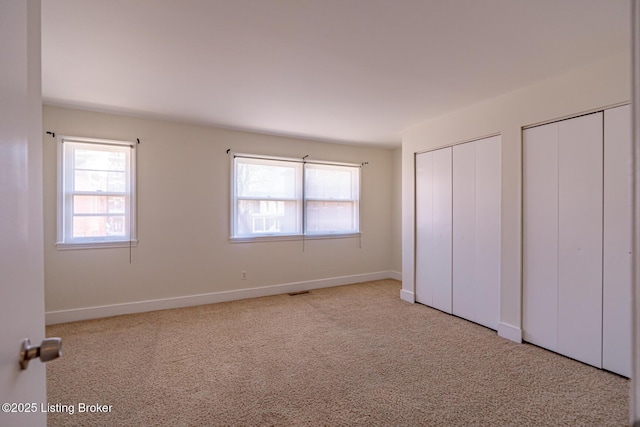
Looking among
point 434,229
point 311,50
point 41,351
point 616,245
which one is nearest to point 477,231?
point 434,229

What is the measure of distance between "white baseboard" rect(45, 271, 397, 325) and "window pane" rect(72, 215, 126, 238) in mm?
873

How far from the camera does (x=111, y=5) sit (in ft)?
5.99

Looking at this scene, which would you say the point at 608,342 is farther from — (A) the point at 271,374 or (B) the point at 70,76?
(B) the point at 70,76

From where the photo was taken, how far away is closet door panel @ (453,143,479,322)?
354 cm

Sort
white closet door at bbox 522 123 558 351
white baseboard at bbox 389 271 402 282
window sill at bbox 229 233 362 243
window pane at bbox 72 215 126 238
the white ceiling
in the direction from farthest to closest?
1. white baseboard at bbox 389 271 402 282
2. window sill at bbox 229 233 362 243
3. window pane at bbox 72 215 126 238
4. white closet door at bbox 522 123 558 351
5. the white ceiling

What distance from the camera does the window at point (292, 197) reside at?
451 cm

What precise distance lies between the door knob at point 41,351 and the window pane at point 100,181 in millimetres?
3578

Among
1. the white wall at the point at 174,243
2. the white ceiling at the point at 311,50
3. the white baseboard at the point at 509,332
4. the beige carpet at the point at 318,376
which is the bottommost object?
the beige carpet at the point at 318,376

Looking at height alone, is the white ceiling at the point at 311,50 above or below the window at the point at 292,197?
above

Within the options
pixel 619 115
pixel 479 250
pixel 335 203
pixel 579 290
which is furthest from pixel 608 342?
pixel 335 203

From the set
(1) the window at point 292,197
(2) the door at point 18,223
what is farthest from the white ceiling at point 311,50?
(2) the door at point 18,223

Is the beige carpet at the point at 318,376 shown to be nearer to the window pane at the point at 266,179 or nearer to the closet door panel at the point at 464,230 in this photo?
the closet door panel at the point at 464,230

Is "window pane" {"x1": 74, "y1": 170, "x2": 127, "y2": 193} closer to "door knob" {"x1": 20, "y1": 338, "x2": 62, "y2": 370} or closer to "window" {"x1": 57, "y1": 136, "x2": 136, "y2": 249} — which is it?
"window" {"x1": 57, "y1": 136, "x2": 136, "y2": 249}

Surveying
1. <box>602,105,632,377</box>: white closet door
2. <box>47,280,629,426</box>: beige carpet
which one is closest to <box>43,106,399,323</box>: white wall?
<box>47,280,629,426</box>: beige carpet
